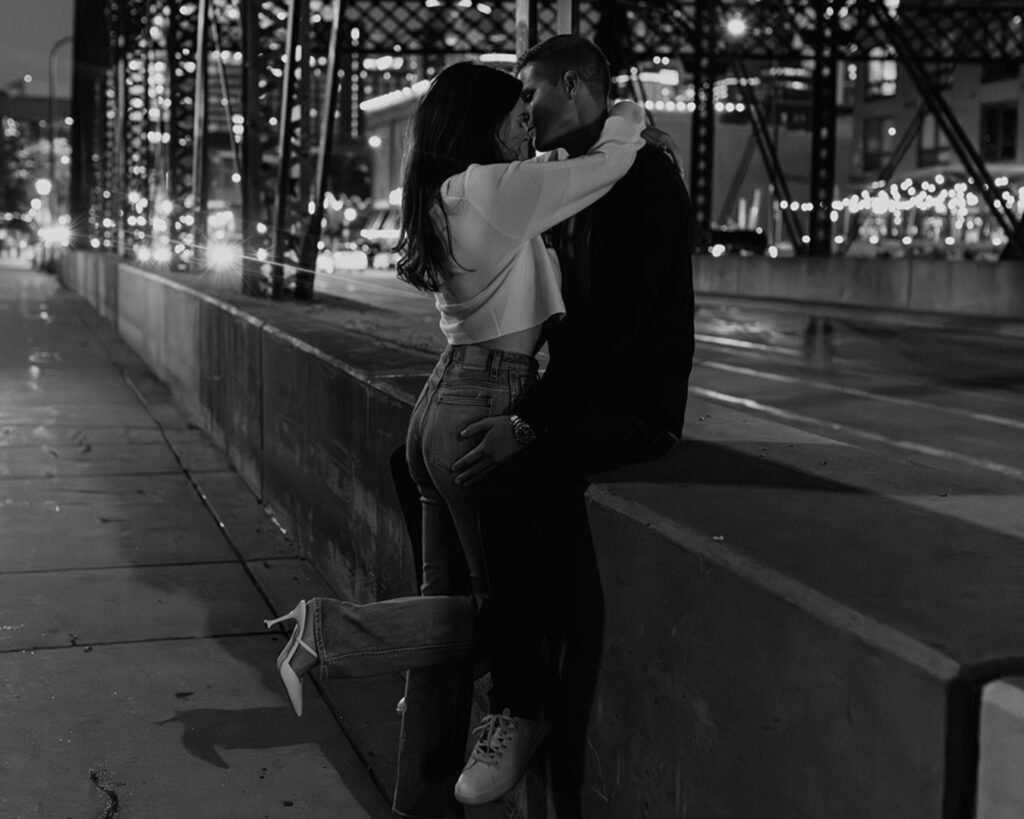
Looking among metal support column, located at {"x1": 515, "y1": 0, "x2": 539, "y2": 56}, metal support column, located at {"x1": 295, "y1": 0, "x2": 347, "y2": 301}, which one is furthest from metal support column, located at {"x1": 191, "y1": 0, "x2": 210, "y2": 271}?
metal support column, located at {"x1": 515, "y1": 0, "x2": 539, "y2": 56}

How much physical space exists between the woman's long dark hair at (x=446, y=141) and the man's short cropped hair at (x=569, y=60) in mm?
77

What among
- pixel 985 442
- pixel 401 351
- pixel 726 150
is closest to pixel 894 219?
pixel 726 150

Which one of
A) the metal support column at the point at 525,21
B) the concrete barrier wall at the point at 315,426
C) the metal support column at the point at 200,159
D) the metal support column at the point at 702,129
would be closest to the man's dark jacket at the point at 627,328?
the concrete barrier wall at the point at 315,426

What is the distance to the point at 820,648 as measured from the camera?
8.32 ft

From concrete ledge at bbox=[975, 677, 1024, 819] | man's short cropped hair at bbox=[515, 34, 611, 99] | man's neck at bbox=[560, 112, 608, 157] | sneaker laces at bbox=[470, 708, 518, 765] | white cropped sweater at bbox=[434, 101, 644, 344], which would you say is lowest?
sneaker laces at bbox=[470, 708, 518, 765]

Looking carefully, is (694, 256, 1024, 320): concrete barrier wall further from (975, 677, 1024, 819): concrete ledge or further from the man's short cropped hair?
(975, 677, 1024, 819): concrete ledge

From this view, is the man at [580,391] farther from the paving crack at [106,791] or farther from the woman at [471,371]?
the paving crack at [106,791]

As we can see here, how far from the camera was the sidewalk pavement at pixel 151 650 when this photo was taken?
4.36 meters

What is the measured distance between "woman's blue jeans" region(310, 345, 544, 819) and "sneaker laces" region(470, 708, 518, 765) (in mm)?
30

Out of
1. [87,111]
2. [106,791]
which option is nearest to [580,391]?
[106,791]

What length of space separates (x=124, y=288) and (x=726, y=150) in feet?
218

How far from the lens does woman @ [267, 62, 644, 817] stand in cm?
359

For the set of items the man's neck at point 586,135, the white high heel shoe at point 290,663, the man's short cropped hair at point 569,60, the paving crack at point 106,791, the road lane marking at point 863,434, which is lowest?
the paving crack at point 106,791

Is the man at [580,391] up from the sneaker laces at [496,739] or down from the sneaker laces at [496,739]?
up
